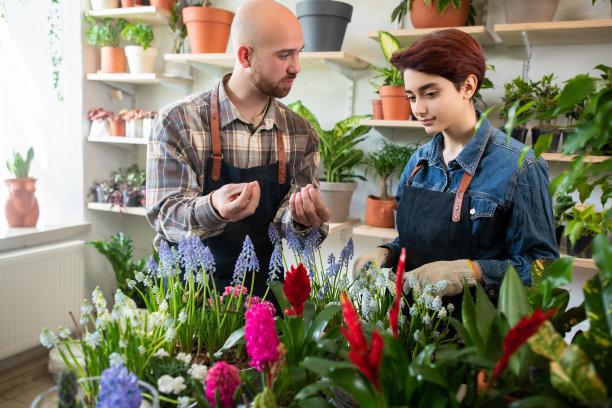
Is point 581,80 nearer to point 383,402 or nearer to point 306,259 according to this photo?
point 383,402

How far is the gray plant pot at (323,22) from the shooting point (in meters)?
2.70

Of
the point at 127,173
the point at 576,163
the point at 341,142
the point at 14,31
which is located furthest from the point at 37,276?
the point at 576,163

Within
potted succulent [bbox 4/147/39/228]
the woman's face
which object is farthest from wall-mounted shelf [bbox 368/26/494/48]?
potted succulent [bbox 4/147/39/228]

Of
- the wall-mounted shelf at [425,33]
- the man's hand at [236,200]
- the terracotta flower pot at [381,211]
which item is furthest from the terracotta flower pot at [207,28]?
the man's hand at [236,200]

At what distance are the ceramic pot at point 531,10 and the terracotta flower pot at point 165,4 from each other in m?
2.15

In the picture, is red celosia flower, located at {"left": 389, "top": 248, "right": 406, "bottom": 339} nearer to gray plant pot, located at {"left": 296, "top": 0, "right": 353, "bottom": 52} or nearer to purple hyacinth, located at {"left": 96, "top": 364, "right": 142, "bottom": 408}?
purple hyacinth, located at {"left": 96, "top": 364, "right": 142, "bottom": 408}

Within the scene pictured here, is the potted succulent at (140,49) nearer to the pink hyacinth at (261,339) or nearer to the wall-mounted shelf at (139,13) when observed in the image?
the wall-mounted shelf at (139,13)

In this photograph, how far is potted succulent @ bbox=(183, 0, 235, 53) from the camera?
2.99 m

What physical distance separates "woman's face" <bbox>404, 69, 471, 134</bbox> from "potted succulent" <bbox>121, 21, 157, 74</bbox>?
7.83ft

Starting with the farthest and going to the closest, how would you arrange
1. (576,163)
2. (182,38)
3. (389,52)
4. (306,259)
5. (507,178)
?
(182,38)
(389,52)
(507,178)
(306,259)
(576,163)

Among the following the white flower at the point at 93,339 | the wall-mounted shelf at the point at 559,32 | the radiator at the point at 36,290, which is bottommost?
the radiator at the point at 36,290

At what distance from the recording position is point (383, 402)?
615 mm

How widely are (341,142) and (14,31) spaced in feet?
8.30

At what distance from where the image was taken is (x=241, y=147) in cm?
165
